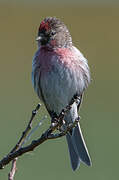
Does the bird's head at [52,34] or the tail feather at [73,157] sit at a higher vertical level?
the bird's head at [52,34]

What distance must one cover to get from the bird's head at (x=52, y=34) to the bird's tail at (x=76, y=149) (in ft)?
2.14

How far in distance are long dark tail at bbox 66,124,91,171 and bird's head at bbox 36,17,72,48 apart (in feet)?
3.26

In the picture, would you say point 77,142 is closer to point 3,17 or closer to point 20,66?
point 20,66

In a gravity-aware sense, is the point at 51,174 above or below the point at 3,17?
below

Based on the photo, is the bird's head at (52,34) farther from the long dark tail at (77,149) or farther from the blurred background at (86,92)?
the blurred background at (86,92)

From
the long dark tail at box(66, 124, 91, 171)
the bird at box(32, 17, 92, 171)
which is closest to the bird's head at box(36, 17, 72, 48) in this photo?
the bird at box(32, 17, 92, 171)

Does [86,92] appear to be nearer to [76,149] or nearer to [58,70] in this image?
[76,149]

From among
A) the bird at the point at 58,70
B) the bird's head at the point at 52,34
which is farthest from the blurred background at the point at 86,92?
the bird's head at the point at 52,34

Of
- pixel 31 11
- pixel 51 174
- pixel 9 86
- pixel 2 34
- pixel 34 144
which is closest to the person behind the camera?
pixel 34 144

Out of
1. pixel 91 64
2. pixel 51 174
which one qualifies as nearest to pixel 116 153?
pixel 51 174

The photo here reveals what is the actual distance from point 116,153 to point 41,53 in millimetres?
2557

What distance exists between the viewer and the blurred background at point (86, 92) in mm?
7703

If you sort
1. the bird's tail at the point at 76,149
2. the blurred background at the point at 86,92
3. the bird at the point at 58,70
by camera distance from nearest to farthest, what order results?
the bird at the point at 58,70
the bird's tail at the point at 76,149
the blurred background at the point at 86,92

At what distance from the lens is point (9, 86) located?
9461 millimetres
